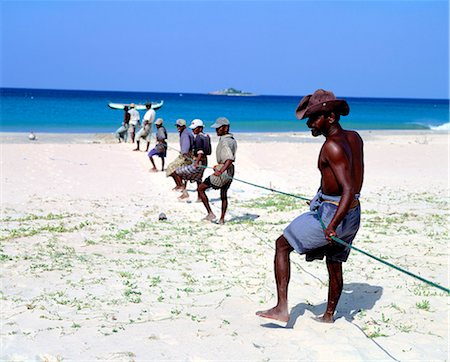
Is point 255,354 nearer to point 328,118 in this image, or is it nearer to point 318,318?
point 318,318

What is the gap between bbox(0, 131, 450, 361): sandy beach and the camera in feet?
14.1

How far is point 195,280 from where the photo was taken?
584cm

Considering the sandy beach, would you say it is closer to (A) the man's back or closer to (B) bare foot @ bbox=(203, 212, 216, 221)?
(B) bare foot @ bbox=(203, 212, 216, 221)

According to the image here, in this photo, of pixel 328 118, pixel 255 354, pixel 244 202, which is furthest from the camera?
pixel 244 202

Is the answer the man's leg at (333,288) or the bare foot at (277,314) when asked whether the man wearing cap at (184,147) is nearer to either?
the man's leg at (333,288)

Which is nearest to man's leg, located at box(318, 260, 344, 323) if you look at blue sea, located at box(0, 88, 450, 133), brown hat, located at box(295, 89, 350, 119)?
brown hat, located at box(295, 89, 350, 119)

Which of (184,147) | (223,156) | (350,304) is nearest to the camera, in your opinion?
(350,304)

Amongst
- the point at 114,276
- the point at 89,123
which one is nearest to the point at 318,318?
the point at 114,276

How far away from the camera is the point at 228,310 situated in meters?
5.02

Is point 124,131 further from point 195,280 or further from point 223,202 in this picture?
point 195,280

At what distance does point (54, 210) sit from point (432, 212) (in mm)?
5511

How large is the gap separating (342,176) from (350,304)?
1.50 meters

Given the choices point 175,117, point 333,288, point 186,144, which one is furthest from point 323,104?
point 175,117

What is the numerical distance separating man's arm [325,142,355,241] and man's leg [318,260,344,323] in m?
0.58
